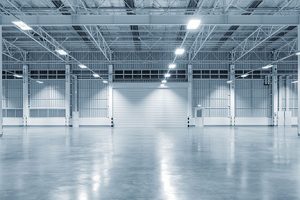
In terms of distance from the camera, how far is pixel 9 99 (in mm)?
39344

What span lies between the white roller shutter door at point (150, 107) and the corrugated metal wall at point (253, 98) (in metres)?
6.60

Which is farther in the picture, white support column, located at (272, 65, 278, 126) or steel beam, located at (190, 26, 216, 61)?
white support column, located at (272, 65, 278, 126)

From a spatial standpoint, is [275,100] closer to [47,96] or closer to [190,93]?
[190,93]

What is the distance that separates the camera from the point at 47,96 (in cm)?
3922

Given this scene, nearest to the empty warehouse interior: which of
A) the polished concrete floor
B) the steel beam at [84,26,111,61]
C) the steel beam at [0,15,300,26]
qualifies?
the steel beam at [0,15,300,26]

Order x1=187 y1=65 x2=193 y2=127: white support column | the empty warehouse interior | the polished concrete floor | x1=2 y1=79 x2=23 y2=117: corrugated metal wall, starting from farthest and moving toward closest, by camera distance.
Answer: x1=2 y1=79 x2=23 y2=117: corrugated metal wall, x1=187 y1=65 x2=193 y2=127: white support column, the empty warehouse interior, the polished concrete floor

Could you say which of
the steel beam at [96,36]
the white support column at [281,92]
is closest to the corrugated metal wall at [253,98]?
the white support column at [281,92]

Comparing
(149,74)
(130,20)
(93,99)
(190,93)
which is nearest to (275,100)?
(190,93)

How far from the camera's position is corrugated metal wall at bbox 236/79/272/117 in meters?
39.4

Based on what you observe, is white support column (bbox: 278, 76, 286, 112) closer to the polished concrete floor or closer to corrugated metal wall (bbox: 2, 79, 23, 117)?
the polished concrete floor

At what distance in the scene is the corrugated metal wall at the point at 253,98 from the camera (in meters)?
39.4

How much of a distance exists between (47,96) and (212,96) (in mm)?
19588

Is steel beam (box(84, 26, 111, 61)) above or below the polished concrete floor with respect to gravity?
above

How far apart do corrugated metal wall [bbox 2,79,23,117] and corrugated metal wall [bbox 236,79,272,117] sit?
85.2ft
